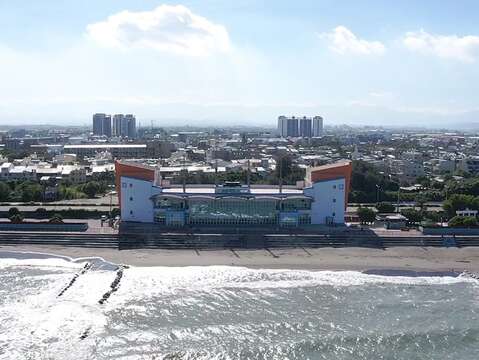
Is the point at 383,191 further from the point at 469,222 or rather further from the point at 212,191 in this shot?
the point at 212,191

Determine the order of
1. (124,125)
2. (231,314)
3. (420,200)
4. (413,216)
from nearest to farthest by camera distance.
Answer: (231,314), (413,216), (420,200), (124,125)

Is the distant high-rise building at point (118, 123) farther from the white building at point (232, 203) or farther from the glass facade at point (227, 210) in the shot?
the glass facade at point (227, 210)

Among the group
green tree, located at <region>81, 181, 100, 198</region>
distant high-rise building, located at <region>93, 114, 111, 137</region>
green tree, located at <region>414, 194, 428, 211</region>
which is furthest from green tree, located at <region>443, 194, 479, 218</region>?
distant high-rise building, located at <region>93, 114, 111, 137</region>

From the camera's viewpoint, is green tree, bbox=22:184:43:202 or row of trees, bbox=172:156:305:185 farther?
row of trees, bbox=172:156:305:185

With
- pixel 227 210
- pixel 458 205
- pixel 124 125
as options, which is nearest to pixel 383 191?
pixel 458 205

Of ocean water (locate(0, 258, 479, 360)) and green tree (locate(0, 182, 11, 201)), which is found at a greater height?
green tree (locate(0, 182, 11, 201))

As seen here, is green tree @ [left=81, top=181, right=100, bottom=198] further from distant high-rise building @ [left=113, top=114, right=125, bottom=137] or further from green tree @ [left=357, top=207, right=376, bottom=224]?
distant high-rise building @ [left=113, top=114, right=125, bottom=137]
